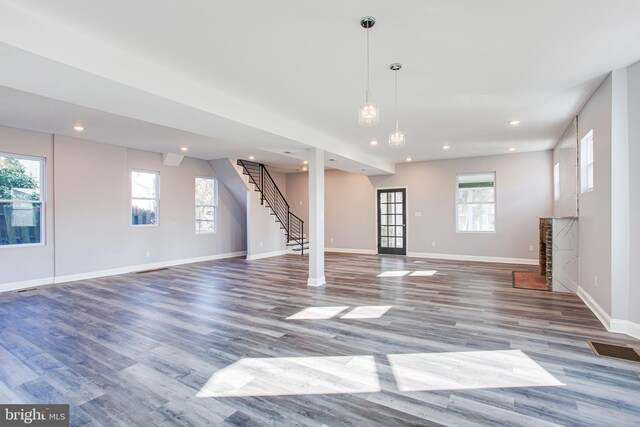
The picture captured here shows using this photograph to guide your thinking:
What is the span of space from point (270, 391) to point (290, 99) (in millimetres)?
3427

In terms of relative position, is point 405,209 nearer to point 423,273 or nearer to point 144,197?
point 423,273

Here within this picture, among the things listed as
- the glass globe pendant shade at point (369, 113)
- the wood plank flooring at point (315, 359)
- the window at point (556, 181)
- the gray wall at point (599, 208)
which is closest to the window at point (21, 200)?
the wood plank flooring at point (315, 359)

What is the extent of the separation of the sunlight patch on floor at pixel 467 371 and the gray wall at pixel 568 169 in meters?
3.67

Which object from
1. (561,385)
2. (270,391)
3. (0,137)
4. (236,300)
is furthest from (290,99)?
(0,137)

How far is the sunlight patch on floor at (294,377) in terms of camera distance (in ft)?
7.95

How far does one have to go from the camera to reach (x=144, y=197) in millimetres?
7906

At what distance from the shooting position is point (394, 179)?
33.3 ft

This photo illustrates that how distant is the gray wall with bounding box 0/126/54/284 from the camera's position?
5719 millimetres

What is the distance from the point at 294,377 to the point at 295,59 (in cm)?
292

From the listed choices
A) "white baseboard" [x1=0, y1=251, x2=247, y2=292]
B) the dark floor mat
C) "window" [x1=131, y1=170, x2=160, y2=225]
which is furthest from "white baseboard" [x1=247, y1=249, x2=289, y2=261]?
the dark floor mat

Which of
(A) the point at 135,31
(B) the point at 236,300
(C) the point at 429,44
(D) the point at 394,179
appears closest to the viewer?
(A) the point at 135,31

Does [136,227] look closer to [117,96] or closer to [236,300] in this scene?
[236,300]

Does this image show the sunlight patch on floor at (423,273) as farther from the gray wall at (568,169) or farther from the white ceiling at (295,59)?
the white ceiling at (295,59)

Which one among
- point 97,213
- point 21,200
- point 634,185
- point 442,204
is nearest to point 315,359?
point 634,185
